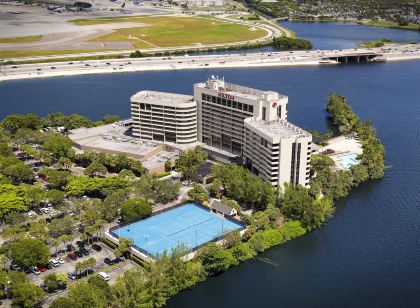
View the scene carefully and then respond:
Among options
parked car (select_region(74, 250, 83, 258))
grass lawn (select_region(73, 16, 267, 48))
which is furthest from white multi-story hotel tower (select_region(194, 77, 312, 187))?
grass lawn (select_region(73, 16, 267, 48))

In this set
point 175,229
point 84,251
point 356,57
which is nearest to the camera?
point 84,251

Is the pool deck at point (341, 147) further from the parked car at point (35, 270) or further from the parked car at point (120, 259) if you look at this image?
the parked car at point (35, 270)

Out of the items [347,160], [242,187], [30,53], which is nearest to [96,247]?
[242,187]

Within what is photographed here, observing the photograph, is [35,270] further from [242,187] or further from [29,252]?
[242,187]

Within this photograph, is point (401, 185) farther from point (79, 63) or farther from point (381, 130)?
point (79, 63)

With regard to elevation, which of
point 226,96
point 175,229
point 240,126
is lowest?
point 175,229

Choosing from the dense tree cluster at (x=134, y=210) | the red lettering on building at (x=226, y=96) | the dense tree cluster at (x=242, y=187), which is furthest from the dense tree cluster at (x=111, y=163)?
the red lettering on building at (x=226, y=96)

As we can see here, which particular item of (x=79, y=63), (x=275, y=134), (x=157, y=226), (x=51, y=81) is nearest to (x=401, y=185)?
(x=275, y=134)
